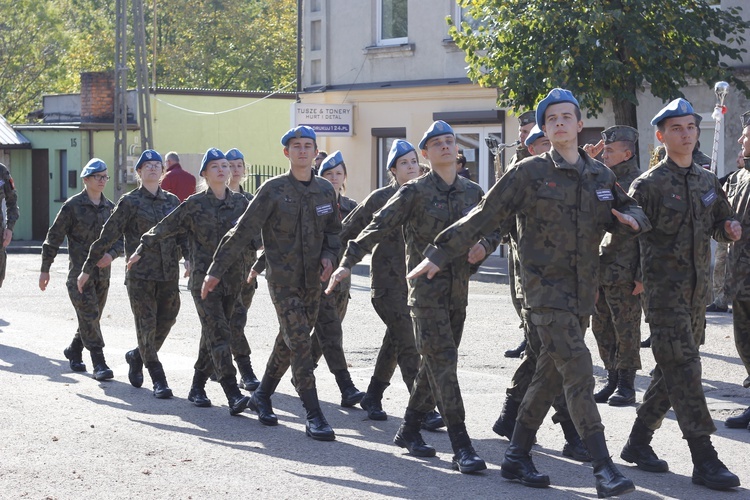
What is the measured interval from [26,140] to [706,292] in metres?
32.8

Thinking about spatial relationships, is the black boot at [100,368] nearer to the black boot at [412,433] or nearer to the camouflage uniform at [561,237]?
the black boot at [412,433]

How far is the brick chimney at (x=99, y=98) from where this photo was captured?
37.9 m

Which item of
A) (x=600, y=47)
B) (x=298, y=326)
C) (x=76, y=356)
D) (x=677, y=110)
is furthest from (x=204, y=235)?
(x=600, y=47)

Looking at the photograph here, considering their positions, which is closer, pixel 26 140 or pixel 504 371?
pixel 504 371

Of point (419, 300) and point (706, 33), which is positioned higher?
point (706, 33)

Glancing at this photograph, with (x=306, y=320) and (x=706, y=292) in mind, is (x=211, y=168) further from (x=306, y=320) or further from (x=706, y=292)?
(x=706, y=292)

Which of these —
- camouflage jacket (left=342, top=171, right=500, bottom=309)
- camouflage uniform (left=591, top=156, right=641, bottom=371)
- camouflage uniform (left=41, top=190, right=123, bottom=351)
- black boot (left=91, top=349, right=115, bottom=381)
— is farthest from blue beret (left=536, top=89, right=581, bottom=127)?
camouflage uniform (left=41, top=190, right=123, bottom=351)

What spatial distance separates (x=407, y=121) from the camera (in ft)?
90.8

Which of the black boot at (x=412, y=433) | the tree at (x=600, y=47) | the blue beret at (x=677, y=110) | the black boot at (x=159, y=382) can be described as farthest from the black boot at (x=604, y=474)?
the tree at (x=600, y=47)

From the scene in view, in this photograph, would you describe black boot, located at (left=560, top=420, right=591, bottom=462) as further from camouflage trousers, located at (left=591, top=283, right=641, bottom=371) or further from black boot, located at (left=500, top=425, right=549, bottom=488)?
camouflage trousers, located at (left=591, top=283, right=641, bottom=371)

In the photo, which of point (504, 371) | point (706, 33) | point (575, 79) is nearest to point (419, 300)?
point (504, 371)

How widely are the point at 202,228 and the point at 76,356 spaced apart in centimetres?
255

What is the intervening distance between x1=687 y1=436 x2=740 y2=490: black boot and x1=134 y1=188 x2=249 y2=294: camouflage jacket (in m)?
4.02

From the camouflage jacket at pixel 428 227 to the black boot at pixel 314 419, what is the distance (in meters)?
1.08
